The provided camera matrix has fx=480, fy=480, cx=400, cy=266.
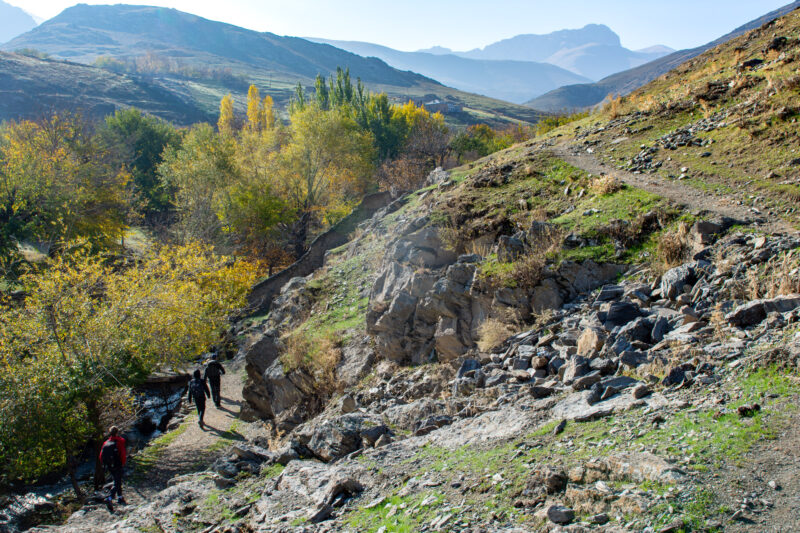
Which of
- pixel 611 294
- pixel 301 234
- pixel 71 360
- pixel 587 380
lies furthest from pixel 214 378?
pixel 301 234

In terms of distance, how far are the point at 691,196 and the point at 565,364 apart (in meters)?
5.97

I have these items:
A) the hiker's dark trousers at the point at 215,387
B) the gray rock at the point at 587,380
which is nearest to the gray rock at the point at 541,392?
the gray rock at the point at 587,380

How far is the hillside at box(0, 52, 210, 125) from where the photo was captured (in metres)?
87.8

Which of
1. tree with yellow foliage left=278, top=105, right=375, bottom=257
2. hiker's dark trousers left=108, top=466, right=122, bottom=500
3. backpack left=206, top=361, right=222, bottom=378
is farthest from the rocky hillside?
tree with yellow foliage left=278, top=105, right=375, bottom=257

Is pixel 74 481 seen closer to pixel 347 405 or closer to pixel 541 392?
pixel 347 405

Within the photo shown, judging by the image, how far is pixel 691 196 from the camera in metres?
10.3

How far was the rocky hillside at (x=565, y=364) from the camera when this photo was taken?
421cm

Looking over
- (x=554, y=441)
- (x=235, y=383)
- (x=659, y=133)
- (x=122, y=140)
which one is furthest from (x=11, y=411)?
(x=122, y=140)

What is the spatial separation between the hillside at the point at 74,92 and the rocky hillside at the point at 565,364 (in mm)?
88504

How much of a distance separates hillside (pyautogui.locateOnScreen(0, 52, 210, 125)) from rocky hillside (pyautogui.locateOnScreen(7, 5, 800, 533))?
8850 centimetres

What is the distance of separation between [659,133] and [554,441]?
1358 cm

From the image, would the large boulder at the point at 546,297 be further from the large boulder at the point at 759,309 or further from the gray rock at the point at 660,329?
the large boulder at the point at 759,309

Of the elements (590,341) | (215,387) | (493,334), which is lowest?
(215,387)

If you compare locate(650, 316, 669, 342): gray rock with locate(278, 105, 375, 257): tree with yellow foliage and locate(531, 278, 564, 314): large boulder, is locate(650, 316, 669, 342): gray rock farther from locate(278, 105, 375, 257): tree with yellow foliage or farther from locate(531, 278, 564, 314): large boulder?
locate(278, 105, 375, 257): tree with yellow foliage
